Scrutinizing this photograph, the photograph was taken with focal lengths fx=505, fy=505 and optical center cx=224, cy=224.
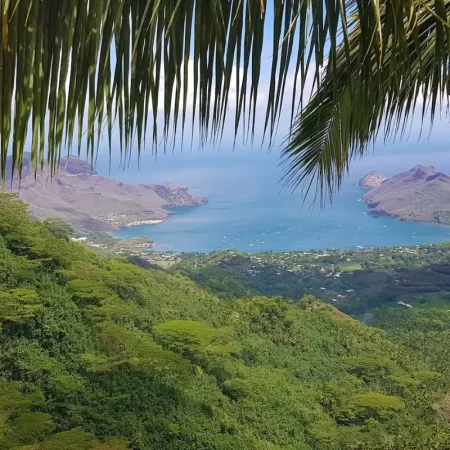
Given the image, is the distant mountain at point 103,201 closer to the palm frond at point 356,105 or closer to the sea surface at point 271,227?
the sea surface at point 271,227

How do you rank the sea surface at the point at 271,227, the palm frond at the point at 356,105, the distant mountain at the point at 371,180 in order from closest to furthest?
the palm frond at the point at 356,105, the sea surface at the point at 271,227, the distant mountain at the point at 371,180

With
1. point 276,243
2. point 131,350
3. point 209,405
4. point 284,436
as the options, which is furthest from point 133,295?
point 276,243

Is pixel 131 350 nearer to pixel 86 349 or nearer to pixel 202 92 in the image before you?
pixel 86 349

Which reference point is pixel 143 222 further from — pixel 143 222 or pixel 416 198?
pixel 416 198

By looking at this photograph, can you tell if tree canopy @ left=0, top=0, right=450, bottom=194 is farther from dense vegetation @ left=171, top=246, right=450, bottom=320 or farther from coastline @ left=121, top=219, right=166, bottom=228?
coastline @ left=121, top=219, right=166, bottom=228

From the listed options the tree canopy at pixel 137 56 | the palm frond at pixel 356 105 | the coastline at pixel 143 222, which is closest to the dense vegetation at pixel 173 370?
the palm frond at pixel 356 105

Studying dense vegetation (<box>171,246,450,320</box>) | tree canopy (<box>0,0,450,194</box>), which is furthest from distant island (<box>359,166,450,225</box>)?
tree canopy (<box>0,0,450,194</box>)
